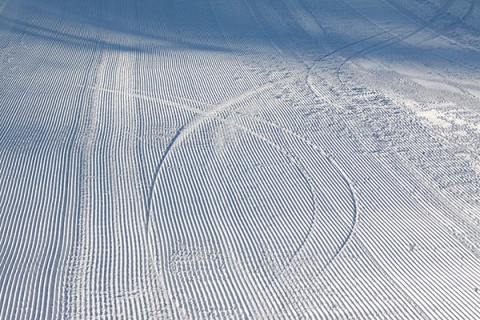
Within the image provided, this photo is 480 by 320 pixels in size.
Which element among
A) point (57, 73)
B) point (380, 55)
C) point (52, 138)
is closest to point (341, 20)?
point (380, 55)

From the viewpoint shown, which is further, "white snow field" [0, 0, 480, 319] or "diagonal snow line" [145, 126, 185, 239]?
"diagonal snow line" [145, 126, 185, 239]

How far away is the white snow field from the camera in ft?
25.2

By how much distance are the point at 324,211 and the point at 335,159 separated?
5.88 feet

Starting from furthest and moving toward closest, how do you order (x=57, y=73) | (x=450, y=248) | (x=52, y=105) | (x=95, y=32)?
1. (x=95, y=32)
2. (x=57, y=73)
3. (x=52, y=105)
4. (x=450, y=248)

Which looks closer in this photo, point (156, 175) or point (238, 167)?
point (156, 175)

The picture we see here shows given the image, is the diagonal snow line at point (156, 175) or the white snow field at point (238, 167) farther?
the diagonal snow line at point (156, 175)

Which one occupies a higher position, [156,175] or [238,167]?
[238,167]

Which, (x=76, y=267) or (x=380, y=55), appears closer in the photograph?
(x=76, y=267)

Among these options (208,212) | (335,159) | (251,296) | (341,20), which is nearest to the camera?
(251,296)

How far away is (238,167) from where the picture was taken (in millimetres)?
10570

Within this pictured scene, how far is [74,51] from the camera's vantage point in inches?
604

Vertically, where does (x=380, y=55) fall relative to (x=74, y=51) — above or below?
above

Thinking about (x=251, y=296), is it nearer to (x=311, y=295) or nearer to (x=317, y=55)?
(x=311, y=295)

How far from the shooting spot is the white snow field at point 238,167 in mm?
7684
